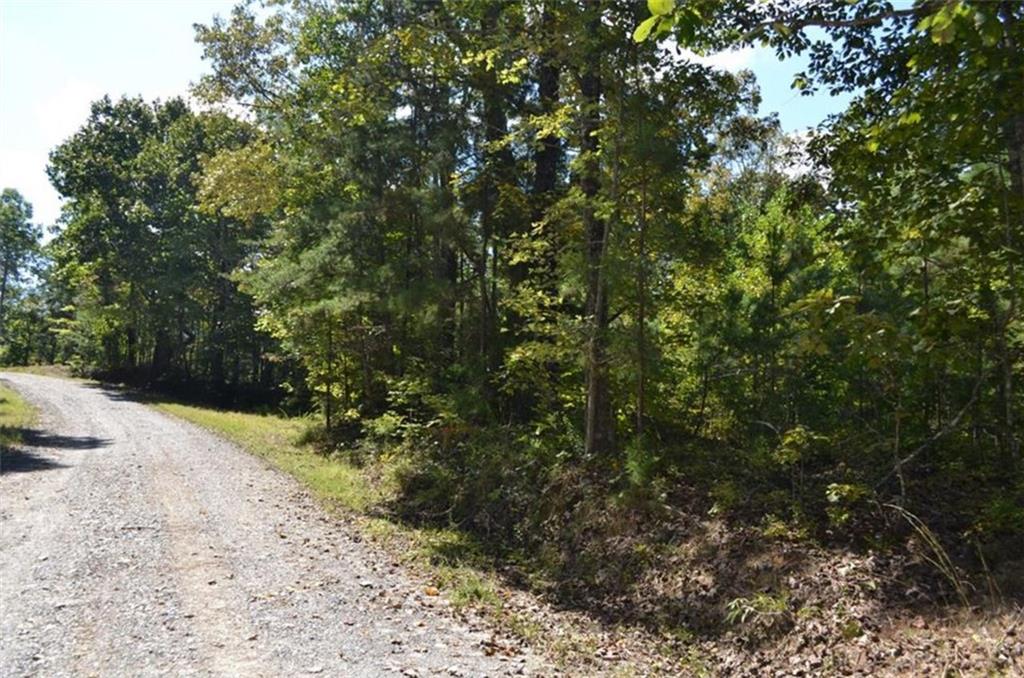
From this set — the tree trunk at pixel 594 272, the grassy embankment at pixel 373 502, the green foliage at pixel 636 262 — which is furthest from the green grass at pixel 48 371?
the tree trunk at pixel 594 272

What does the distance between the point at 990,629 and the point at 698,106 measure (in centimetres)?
647

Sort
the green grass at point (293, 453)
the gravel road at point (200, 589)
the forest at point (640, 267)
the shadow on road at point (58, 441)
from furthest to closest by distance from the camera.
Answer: the shadow on road at point (58, 441) < the green grass at point (293, 453) < the forest at point (640, 267) < the gravel road at point (200, 589)

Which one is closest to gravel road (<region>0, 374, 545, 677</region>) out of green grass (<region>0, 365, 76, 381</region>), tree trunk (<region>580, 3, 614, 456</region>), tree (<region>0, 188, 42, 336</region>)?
tree trunk (<region>580, 3, 614, 456</region>)

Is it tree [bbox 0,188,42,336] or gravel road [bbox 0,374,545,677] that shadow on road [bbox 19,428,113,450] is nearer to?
gravel road [bbox 0,374,545,677]

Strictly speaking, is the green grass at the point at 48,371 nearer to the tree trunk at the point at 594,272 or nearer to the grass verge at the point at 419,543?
the grass verge at the point at 419,543

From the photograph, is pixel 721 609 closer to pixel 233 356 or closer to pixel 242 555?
pixel 242 555

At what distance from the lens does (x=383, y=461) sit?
13.6 meters

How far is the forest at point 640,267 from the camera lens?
230 inches

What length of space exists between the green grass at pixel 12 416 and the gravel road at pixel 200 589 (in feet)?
11.7

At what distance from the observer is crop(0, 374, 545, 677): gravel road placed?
209 inches

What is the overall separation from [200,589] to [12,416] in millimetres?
15081

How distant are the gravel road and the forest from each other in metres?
2.26

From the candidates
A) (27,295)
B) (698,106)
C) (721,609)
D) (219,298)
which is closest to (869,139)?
(698,106)

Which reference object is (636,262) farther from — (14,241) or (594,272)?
(14,241)
